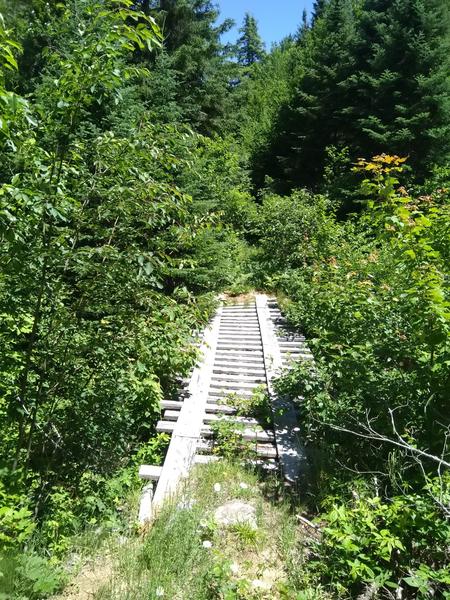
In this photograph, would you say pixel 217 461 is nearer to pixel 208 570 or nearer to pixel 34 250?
pixel 208 570

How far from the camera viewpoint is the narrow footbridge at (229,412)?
3602 mm

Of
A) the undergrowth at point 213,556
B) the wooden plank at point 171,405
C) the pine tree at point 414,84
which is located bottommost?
the undergrowth at point 213,556

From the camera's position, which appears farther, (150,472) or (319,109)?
(319,109)

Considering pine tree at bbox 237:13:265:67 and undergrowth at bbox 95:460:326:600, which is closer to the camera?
undergrowth at bbox 95:460:326:600

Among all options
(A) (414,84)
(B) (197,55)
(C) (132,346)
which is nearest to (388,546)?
(C) (132,346)

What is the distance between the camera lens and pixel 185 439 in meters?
4.09

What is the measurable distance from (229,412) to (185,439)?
2.39 feet

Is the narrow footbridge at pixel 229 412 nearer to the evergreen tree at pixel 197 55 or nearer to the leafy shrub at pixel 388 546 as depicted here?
the leafy shrub at pixel 388 546

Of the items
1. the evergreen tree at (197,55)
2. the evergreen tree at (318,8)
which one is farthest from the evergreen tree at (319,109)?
the evergreen tree at (318,8)

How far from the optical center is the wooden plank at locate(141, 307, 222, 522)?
3.31 metres

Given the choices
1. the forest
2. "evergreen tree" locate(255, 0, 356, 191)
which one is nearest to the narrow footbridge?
the forest

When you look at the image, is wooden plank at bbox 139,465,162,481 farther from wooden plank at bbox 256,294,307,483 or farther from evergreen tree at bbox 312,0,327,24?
evergreen tree at bbox 312,0,327,24

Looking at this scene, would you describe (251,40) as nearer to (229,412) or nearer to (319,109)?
(319,109)

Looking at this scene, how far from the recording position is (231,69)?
15930mm
